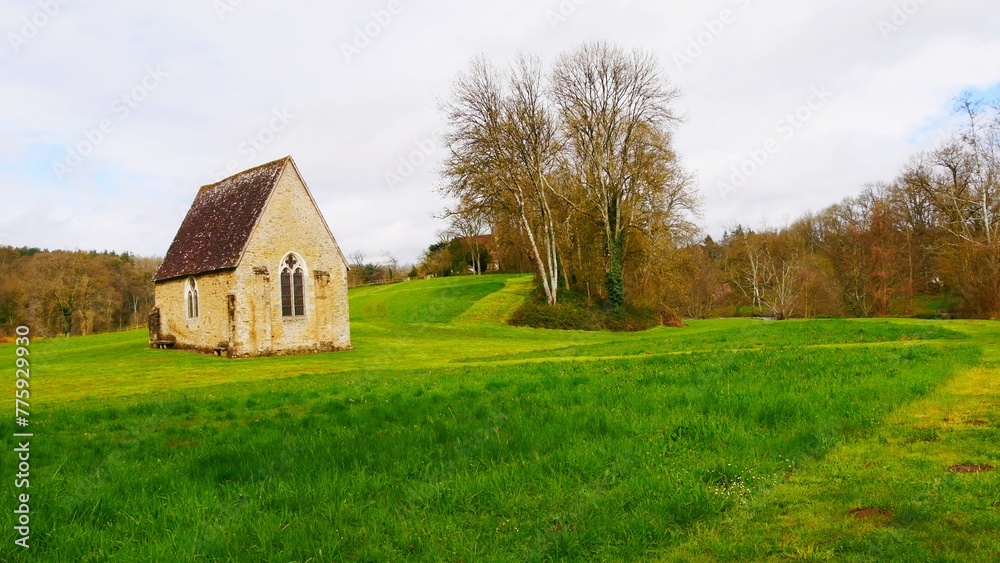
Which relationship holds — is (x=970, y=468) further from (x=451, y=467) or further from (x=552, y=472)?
(x=451, y=467)

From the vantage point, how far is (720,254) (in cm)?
8919

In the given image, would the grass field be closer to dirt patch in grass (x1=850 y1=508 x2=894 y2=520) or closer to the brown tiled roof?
dirt patch in grass (x1=850 y1=508 x2=894 y2=520)

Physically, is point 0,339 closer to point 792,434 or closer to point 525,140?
point 525,140

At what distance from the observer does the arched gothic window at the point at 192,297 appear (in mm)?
34719

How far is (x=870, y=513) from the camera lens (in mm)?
4594

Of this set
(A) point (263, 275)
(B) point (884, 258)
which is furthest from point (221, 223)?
(B) point (884, 258)

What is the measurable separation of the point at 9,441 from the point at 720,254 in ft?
296

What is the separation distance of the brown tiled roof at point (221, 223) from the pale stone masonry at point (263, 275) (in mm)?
89

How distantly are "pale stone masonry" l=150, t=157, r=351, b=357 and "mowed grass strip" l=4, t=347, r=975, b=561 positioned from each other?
21689 mm

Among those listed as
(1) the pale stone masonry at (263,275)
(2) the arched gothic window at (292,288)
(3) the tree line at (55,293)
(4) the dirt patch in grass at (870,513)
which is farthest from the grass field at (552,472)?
(3) the tree line at (55,293)

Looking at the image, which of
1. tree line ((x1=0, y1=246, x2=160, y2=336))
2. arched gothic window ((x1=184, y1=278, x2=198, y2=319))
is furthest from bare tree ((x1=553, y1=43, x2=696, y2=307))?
tree line ((x1=0, y1=246, x2=160, y2=336))

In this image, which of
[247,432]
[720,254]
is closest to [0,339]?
[247,432]

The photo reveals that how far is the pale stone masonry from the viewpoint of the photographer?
31203 mm

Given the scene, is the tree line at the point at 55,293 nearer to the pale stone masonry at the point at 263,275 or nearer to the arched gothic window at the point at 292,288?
the pale stone masonry at the point at 263,275
